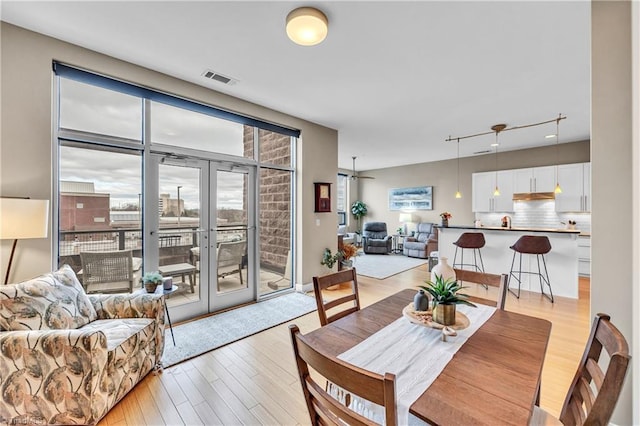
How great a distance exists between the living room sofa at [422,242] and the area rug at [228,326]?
440 cm

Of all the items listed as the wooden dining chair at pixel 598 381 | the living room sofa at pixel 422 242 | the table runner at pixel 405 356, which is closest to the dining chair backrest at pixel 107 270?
the table runner at pixel 405 356

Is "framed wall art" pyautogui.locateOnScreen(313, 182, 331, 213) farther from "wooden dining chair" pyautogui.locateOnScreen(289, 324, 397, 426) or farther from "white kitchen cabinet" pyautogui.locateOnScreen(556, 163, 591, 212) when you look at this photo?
"white kitchen cabinet" pyautogui.locateOnScreen(556, 163, 591, 212)

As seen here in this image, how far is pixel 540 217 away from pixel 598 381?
682 cm

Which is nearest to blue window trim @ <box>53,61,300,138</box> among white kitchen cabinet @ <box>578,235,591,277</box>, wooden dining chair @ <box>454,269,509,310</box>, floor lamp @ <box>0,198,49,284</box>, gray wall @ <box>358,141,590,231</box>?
floor lamp @ <box>0,198,49,284</box>

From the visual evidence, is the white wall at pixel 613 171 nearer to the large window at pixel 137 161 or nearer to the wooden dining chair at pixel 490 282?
the wooden dining chair at pixel 490 282

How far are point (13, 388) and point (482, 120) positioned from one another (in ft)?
19.5

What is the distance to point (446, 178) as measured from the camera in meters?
7.95

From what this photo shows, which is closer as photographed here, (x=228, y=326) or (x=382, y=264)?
(x=228, y=326)

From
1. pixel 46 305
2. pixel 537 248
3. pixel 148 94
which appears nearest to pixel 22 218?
pixel 46 305

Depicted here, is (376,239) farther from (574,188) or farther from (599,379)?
(599,379)

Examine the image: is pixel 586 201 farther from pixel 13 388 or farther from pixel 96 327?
pixel 13 388

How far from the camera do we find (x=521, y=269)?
4.70 meters

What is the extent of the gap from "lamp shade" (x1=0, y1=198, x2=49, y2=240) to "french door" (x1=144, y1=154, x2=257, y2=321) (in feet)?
3.54

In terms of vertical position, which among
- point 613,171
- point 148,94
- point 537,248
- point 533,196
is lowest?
point 537,248
